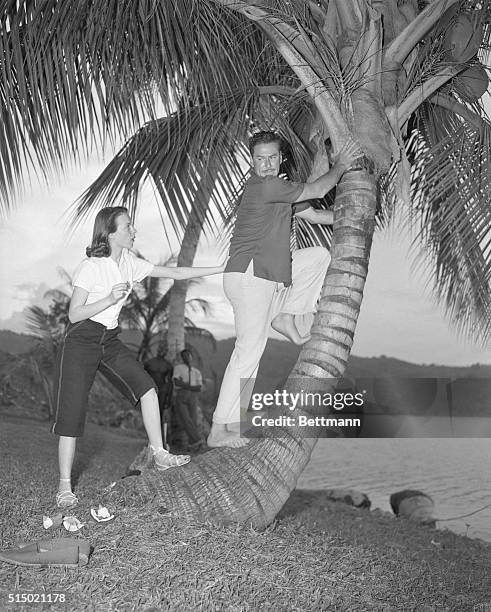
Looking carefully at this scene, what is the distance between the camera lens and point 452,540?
8773mm

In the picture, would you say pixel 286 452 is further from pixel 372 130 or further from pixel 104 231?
pixel 372 130

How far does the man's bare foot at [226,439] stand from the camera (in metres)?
4.94

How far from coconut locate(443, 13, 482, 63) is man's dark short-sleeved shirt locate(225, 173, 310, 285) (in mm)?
→ 2090

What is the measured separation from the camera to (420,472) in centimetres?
1421

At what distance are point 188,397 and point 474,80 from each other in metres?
8.44

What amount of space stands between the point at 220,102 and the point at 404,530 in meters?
5.53

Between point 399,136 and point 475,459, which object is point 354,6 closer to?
point 399,136

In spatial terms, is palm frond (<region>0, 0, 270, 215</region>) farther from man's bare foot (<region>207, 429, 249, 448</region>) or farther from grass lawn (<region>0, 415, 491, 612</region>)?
grass lawn (<region>0, 415, 491, 612</region>)

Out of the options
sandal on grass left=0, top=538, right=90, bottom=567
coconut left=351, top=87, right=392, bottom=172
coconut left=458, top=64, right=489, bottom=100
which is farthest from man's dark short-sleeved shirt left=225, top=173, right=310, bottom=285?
coconut left=458, top=64, right=489, bottom=100

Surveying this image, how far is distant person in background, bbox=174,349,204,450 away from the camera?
12531 mm

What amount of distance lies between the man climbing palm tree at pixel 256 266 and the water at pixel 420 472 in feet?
21.6

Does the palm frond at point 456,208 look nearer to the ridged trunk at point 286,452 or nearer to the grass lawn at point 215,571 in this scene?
the ridged trunk at point 286,452

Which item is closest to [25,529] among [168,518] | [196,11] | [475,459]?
[168,518]

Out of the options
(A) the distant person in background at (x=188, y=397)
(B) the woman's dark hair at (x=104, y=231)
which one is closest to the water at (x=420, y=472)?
(A) the distant person in background at (x=188, y=397)
